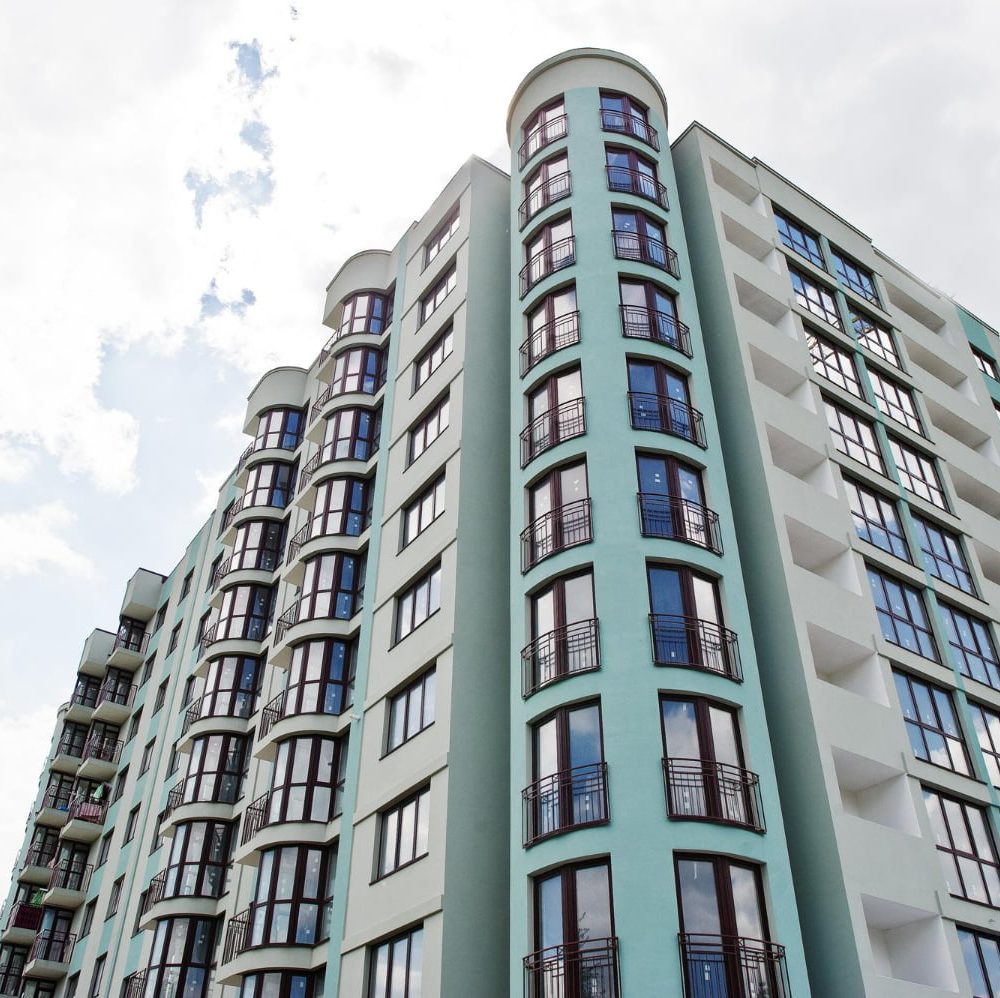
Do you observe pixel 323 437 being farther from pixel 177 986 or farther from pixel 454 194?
pixel 177 986

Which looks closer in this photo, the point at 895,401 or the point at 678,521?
the point at 678,521

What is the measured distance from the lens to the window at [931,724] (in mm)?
25525

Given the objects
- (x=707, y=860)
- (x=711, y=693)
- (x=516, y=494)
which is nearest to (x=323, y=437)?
(x=516, y=494)

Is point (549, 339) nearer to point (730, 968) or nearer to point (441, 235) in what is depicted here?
point (441, 235)

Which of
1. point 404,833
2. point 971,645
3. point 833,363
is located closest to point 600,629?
point 404,833

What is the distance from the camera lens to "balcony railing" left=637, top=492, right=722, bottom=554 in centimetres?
2353

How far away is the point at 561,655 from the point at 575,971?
6529mm

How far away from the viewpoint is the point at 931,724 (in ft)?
85.9

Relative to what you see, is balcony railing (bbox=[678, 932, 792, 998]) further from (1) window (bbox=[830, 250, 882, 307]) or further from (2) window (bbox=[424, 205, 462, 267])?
(1) window (bbox=[830, 250, 882, 307])

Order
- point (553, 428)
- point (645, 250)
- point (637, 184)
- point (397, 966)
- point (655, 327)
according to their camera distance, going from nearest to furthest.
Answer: point (397, 966) → point (553, 428) → point (655, 327) → point (645, 250) → point (637, 184)

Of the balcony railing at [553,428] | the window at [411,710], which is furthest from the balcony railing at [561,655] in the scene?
the balcony railing at [553,428]

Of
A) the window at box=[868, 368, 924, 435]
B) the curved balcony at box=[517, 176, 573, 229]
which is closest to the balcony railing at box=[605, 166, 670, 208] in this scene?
the curved balcony at box=[517, 176, 573, 229]

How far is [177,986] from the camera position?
30.6m

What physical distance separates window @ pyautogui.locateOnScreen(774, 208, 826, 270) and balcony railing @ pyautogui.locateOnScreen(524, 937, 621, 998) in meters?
25.8
